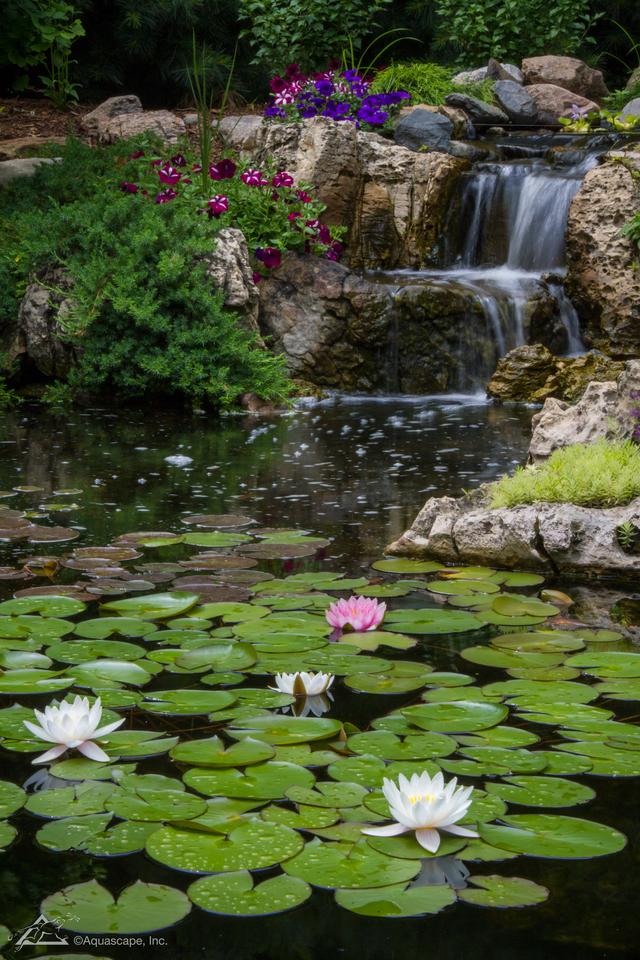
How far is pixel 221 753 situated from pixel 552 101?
11288 mm

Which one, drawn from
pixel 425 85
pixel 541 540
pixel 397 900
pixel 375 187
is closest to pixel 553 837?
pixel 397 900

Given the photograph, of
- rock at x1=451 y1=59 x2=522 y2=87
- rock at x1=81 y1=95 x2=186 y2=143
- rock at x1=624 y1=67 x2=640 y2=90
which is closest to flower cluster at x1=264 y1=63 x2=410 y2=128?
rock at x1=81 y1=95 x2=186 y2=143

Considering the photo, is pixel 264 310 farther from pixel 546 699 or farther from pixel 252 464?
pixel 546 699

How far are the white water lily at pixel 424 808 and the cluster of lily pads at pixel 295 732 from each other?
0.01 meters

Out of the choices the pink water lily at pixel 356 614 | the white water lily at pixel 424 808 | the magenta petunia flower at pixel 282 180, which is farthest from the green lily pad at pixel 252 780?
the magenta petunia flower at pixel 282 180

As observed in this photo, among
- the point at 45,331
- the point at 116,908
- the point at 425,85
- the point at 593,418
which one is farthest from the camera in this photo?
the point at 425,85

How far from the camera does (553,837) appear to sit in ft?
6.19

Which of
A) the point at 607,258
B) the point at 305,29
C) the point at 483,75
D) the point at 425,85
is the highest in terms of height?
the point at 305,29

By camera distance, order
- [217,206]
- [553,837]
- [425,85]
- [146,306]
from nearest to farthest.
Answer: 1. [553,837]
2. [146,306]
3. [217,206]
4. [425,85]

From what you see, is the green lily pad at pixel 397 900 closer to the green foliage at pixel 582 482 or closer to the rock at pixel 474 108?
the green foliage at pixel 582 482

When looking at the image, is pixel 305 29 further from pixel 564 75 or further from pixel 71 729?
pixel 71 729

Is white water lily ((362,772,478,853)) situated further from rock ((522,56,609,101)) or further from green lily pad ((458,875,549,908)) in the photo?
rock ((522,56,609,101))

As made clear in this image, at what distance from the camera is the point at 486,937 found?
5.38ft

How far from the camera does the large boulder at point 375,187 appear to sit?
9367 mm
